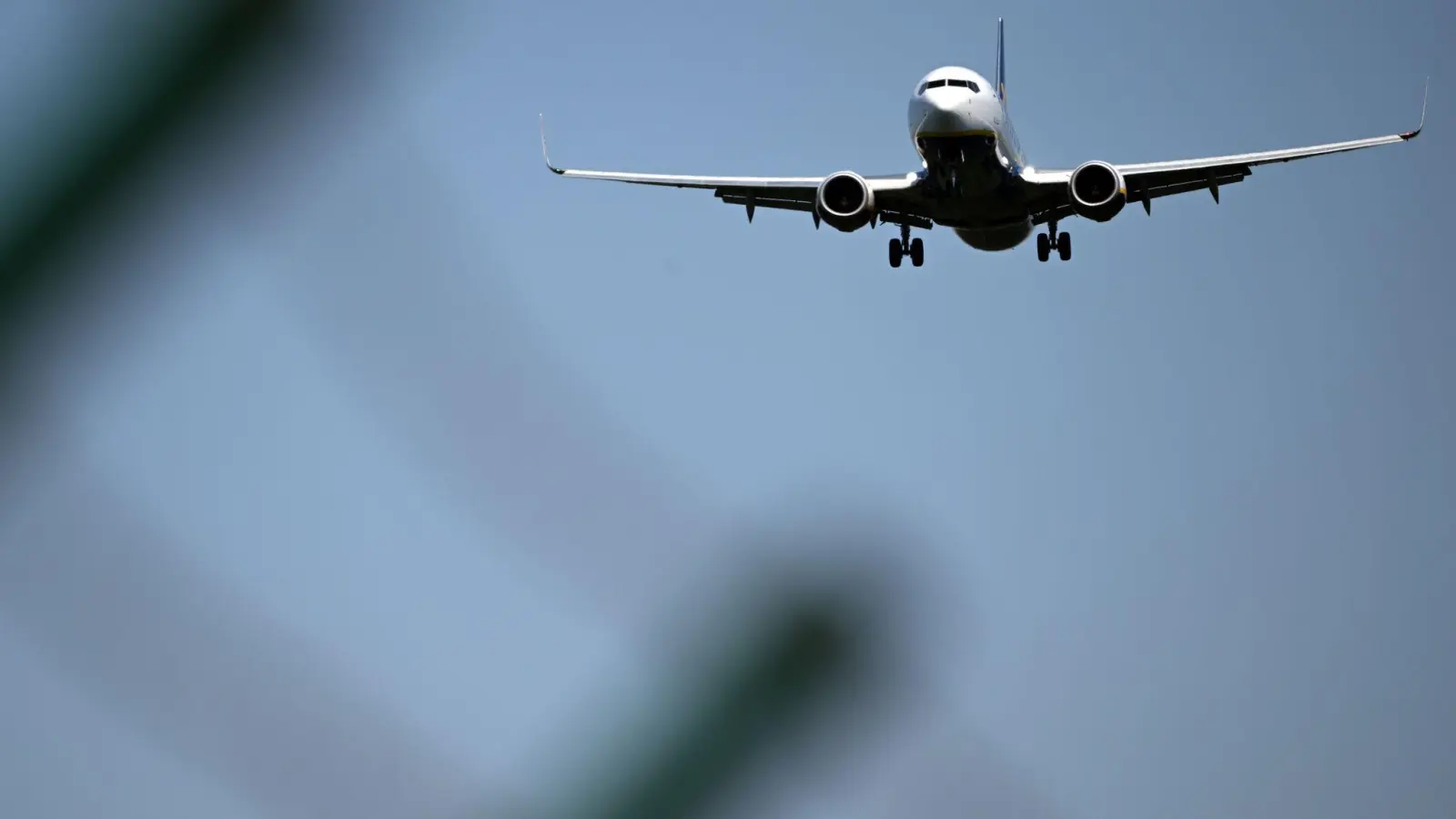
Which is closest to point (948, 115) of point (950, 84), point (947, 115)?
point (947, 115)

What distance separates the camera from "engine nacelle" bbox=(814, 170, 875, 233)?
140ft

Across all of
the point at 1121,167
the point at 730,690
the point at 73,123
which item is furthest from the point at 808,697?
the point at 1121,167

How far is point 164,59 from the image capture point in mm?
1474

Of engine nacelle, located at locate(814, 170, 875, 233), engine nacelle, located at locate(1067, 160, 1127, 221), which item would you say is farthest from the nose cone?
engine nacelle, located at locate(1067, 160, 1127, 221)

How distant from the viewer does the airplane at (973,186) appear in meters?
41.2

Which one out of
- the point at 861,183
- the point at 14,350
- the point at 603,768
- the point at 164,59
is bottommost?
the point at 603,768

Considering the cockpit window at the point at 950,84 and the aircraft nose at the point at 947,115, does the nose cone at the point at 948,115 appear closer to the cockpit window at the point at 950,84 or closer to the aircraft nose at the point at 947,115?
the aircraft nose at the point at 947,115

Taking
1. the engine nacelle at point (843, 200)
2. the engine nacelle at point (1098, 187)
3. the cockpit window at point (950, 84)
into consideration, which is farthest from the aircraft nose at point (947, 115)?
the engine nacelle at point (1098, 187)

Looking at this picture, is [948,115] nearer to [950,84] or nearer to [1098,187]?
[950,84]

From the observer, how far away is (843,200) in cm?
4284

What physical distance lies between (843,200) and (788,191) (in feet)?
20.3

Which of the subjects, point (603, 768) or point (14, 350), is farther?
point (603, 768)

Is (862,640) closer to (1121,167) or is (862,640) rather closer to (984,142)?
(984,142)

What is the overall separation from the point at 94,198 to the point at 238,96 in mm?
180
